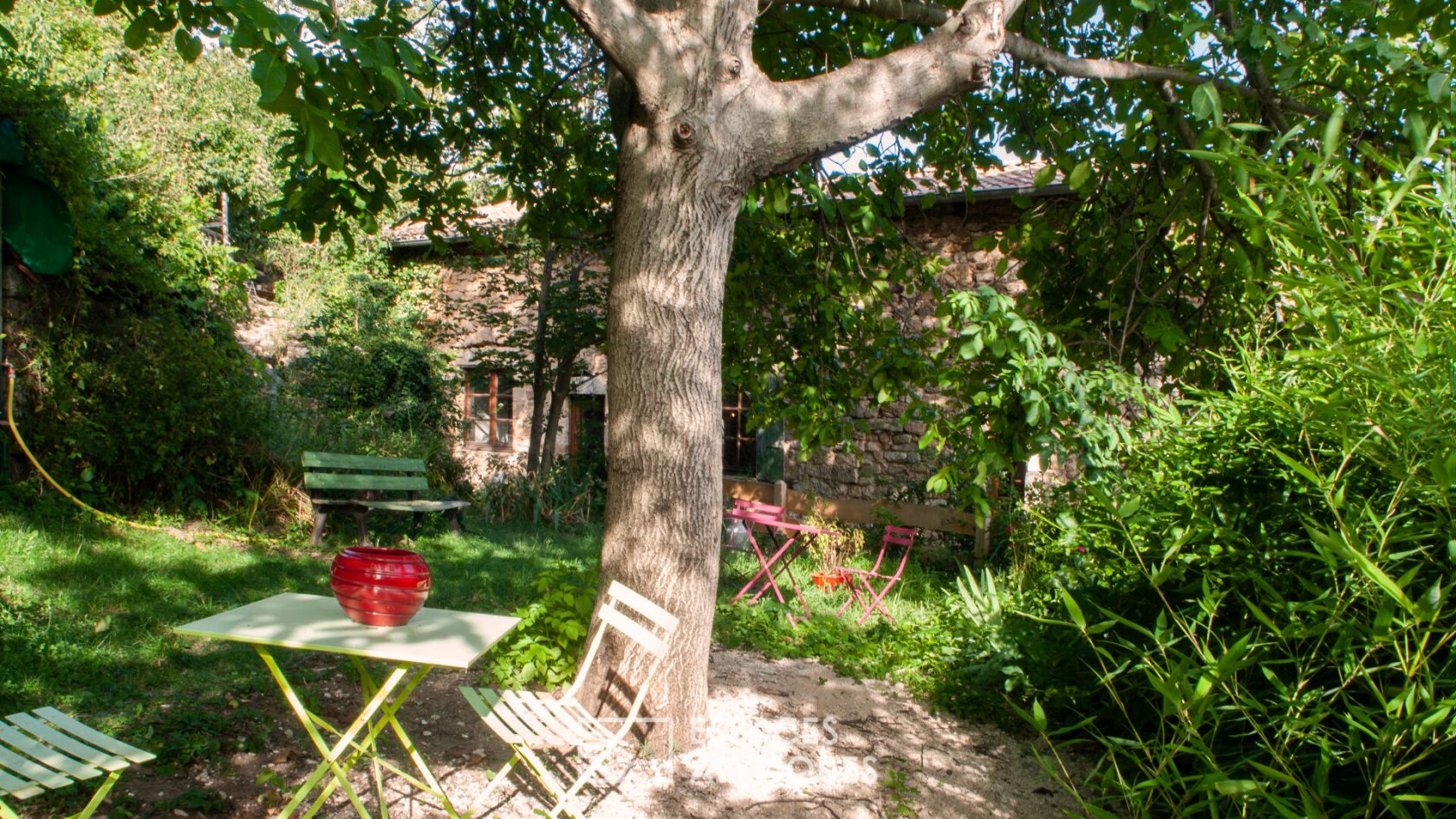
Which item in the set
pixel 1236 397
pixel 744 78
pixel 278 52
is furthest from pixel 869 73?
pixel 278 52

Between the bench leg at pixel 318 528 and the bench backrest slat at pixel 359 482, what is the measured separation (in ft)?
0.70

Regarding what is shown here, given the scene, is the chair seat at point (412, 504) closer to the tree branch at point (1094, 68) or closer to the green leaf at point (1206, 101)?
the tree branch at point (1094, 68)

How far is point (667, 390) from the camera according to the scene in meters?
3.55

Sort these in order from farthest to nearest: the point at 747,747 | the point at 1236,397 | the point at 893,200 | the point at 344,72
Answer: the point at 893,200
the point at 747,747
the point at 344,72
the point at 1236,397

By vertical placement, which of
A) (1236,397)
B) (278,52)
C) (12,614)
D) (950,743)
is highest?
(278,52)

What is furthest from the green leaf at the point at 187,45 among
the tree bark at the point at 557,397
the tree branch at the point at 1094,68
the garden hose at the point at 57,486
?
the tree bark at the point at 557,397

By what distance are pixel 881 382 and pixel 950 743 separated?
1989 mm

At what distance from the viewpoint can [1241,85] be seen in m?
4.52

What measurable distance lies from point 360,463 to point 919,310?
→ 5577 mm

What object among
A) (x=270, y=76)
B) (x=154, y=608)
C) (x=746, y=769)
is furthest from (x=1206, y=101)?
(x=154, y=608)

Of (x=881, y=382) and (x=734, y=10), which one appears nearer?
(x=734, y=10)

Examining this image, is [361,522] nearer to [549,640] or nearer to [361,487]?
[361,487]

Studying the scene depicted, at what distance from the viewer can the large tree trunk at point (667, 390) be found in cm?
353

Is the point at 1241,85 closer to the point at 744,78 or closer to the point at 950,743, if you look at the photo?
the point at 744,78
